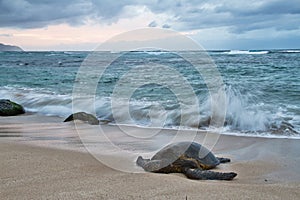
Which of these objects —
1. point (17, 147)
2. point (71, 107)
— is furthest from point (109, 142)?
point (71, 107)

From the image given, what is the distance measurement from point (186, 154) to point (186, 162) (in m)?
0.15

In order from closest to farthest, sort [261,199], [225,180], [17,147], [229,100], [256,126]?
[261,199] < [225,180] < [17,147] < [256,126] < [229,100]

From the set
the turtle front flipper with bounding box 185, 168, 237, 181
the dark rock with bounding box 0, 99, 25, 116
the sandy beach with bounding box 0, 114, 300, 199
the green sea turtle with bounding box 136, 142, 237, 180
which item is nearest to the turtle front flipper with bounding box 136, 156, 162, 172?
the green sea turtle with bounding box 136, 142, 237, 180

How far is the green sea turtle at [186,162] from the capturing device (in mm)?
3820

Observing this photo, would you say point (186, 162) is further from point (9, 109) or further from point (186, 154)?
point (9, 109)

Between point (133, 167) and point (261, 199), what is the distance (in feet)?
5.50

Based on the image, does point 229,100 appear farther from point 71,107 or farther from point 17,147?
point 17,147

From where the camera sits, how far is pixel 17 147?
16.5ft

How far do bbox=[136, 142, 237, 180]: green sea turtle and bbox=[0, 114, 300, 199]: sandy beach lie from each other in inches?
4.9

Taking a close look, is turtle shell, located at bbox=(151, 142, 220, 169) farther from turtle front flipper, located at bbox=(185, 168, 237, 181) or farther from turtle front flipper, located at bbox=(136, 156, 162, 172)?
turtle front flipper, located at bbox=(185, 168, 237, 181)

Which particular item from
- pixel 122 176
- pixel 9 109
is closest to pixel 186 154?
pixel 122 176

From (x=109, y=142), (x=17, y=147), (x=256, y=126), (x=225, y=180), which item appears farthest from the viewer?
(x=256, y=126)

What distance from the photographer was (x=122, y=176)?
12.0 ft

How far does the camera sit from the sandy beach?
3.10m
